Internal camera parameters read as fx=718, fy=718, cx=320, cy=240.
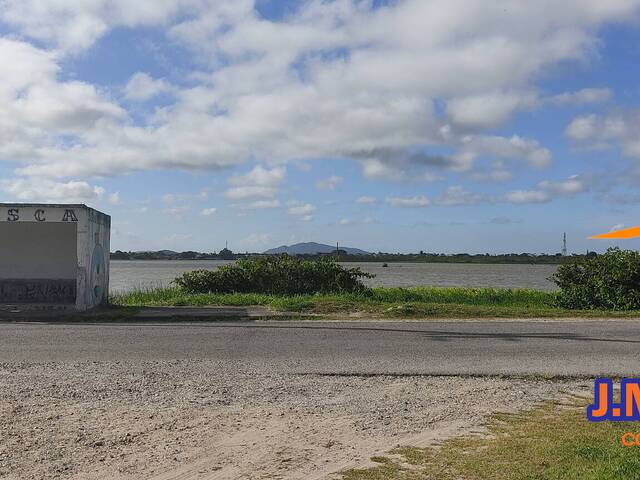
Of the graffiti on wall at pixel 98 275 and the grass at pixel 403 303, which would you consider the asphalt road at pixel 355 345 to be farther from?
the graffiti on wall at pixel 98 275

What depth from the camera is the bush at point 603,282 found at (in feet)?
65.3

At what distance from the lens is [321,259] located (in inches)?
1049

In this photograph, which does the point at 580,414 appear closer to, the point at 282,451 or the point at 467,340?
the point at 282,451

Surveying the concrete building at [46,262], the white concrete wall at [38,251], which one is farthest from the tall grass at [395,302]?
the white concrete wall at [38,251]

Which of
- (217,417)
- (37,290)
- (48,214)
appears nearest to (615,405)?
(217,417)

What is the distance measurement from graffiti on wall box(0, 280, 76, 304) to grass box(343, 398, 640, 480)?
16.3 metres

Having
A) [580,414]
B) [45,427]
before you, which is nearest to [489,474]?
[580,414]

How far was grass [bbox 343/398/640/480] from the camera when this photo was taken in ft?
17.0

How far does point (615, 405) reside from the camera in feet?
25.0

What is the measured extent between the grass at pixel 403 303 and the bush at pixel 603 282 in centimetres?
82

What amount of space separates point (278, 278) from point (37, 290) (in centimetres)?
828

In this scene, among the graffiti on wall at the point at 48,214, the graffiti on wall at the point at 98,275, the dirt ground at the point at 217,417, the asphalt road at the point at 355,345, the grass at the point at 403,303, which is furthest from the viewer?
the graffiti on wall at the point at 98,275

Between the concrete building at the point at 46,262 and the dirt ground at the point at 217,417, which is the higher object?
the concrete building at the point at 46,262

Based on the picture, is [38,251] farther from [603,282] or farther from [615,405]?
[615,405]
